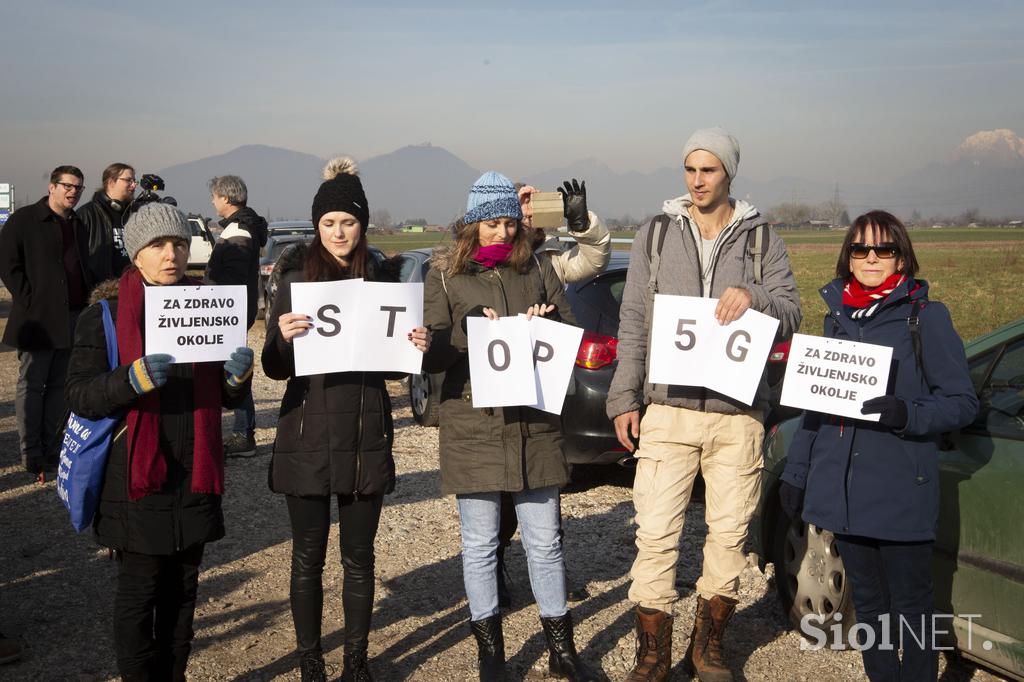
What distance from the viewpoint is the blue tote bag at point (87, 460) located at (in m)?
3.29

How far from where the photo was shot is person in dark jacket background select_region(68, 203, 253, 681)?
3.32m

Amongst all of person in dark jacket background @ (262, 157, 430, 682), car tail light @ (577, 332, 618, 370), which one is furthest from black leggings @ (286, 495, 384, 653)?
car tail light @ (577, 332, 618, 370)

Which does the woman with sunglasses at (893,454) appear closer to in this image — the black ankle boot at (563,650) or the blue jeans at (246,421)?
the black ankle boot at (563,650)

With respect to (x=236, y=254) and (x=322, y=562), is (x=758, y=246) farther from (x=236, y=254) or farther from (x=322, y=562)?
(x=236, y=254)

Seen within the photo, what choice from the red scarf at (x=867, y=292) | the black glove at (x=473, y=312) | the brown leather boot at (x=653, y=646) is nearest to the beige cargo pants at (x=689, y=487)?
the brown leather boot at (x=653, y=646)

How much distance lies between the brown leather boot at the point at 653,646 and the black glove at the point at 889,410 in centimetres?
123

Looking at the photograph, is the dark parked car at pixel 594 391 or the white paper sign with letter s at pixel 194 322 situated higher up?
the white paper sign with letter s at pixel 194 322

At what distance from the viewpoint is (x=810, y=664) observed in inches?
166

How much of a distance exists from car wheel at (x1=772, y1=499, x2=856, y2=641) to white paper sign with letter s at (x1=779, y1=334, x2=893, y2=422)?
1.09 meters

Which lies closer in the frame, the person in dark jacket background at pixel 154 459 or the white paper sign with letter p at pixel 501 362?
the person in dark jacket background at pixel 154 459

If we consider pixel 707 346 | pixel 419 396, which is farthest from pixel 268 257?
pixel 707 346

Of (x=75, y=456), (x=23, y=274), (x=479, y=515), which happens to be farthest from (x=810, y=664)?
(x=23, y=274)

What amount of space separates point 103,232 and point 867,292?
605 cm

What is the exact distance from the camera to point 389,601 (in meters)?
5.01
